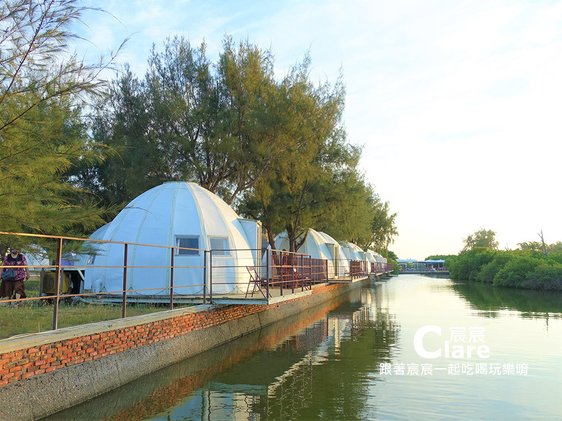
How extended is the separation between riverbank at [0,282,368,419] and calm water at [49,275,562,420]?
10.9 inches

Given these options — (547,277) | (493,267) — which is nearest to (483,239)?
(493,267)

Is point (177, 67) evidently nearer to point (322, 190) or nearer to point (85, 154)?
point (322, 190)

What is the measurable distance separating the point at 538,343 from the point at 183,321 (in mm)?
10866

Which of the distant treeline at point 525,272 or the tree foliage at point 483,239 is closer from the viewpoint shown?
the distant treeline at point 525,272

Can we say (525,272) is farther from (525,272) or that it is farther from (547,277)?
(547,277)

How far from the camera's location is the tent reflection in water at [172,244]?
54.0ft

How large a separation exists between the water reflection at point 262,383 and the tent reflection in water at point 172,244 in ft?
8.01

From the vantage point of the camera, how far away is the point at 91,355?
8727mm

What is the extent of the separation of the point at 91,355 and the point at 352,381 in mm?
5047

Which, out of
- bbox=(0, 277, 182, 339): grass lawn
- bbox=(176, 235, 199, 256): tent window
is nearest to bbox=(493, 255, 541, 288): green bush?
bbox=(176, 235, 199, 256): tent window

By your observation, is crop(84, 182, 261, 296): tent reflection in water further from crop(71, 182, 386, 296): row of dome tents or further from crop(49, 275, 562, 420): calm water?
crop(49, 275, 562, 420): calm water

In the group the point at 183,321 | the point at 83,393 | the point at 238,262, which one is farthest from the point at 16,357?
the point at 238,262

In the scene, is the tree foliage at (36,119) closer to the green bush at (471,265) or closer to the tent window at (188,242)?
the tent window at (188,242)

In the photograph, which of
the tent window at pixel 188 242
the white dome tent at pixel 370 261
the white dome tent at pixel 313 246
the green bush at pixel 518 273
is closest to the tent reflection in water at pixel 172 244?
the tent window at pixel 188 242
